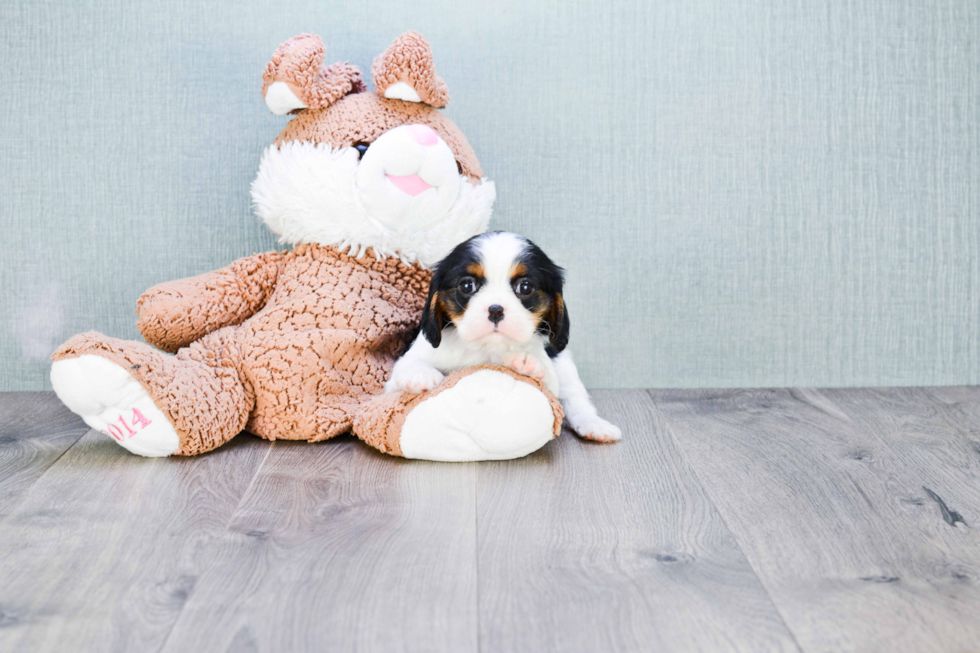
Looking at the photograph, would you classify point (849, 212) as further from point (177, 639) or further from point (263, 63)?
point (177, 639)

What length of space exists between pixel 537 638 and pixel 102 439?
3.43 ft

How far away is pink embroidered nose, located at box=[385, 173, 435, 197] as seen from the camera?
155 cm

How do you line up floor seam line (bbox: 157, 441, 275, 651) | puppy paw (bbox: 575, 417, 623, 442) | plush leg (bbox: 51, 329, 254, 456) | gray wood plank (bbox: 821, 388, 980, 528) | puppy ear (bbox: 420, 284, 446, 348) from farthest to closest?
puppy paw (bbox: 575, 417, 623, 442) < puppy ear (bbox: 420, 284, 446, 348) < plush leg (bbox: 51, 329, 254, 456) < gray wood plank (bbox: 821, 388, 980, 528) < floor seam line (bbox: 157, 441, 275, 651)

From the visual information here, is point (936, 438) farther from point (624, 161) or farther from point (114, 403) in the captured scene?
point (114, 403)

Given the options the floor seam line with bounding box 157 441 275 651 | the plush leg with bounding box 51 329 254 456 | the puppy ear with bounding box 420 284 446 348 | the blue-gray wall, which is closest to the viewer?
the floor seam line with bounding box 157 441 275 651

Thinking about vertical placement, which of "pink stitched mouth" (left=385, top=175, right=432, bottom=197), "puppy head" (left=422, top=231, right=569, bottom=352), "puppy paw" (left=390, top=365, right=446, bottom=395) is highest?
"pink stitched mouth" (left=385, top=175, right=432, bottom=197)

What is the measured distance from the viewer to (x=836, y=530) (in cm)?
111

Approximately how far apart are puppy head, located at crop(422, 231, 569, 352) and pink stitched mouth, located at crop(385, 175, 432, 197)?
0.21 metres

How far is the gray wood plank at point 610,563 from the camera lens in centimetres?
85

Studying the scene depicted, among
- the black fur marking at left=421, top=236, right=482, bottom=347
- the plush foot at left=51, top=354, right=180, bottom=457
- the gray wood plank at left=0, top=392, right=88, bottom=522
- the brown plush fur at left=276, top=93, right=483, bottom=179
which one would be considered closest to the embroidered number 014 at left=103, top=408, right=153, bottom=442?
the plush foot at left=51, top=354, right=180, bottom=457

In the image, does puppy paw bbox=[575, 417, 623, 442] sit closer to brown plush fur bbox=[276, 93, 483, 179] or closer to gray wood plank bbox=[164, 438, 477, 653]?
gray wood plank bbox=[164, 438, 477, 653]

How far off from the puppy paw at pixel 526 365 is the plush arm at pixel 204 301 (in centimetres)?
57

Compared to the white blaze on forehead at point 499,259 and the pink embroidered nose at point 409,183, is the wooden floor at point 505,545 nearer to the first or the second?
the white blaze on forehead at point 499,259

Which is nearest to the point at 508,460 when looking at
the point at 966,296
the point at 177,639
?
the point at 177,639
